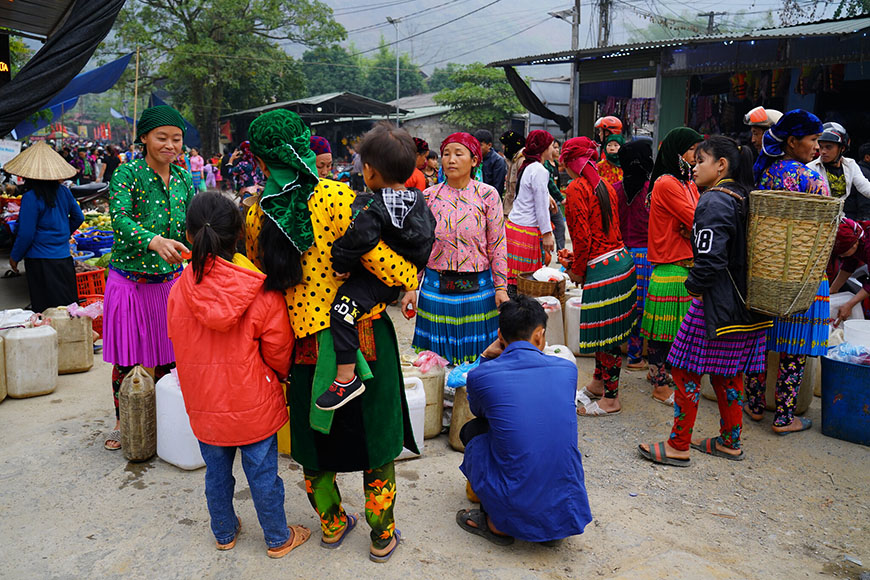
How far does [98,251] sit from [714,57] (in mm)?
10478

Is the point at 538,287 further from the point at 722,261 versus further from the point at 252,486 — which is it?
the point at 252,486

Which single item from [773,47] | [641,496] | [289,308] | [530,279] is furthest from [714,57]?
[289,308]

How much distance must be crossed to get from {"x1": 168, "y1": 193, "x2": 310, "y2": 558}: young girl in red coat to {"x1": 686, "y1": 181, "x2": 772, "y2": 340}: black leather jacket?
2276 mm

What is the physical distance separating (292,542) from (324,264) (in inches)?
50.1

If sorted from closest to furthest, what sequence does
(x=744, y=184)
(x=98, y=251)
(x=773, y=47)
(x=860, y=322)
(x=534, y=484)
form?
(x=534, y=484) < (x=744, y=184) < (x=860, y=322) < (x=98, y=251) < (x=773, y=47)

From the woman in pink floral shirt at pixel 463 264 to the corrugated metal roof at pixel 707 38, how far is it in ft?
23.6

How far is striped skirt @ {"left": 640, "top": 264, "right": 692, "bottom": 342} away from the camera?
173 inches

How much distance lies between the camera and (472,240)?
3.85 metres

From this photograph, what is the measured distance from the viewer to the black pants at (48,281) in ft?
Result: 18.6

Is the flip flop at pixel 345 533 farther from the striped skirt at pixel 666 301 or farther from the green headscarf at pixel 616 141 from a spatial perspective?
the green headscarf at pixel 616 141

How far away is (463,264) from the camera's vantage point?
3863 millimetres

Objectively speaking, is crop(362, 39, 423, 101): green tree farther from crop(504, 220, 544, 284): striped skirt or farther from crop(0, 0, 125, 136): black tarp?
crop(0, 0, 125, 136): black tarp

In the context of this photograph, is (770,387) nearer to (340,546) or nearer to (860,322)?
(860,322)

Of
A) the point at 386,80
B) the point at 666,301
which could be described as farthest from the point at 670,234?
the point at 386,80
